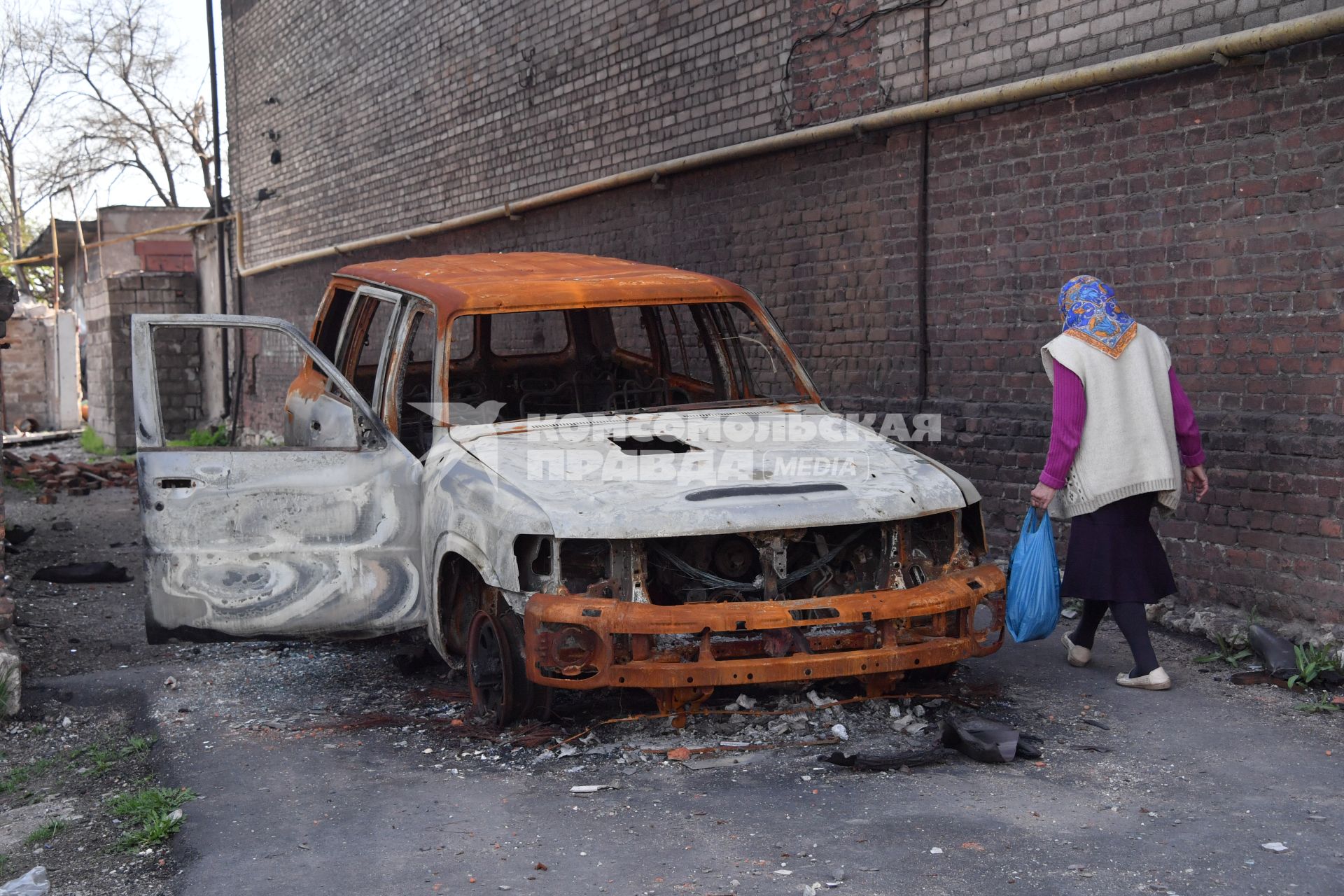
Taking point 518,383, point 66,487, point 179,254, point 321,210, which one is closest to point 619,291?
point 518,383

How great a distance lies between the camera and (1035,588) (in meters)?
5.20

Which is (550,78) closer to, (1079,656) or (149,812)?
(1079,656)

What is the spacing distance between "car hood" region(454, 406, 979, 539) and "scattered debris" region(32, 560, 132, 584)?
4.62 meters

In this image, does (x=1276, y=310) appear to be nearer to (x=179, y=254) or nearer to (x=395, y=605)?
(x=395, y=605)

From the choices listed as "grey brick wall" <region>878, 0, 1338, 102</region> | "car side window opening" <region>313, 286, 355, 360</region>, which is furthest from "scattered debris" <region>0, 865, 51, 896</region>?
"grey brick wall" <region>878, 0, 1338, 102</region>

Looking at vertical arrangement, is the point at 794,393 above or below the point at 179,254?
below

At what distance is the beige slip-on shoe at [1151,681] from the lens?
5.38 m

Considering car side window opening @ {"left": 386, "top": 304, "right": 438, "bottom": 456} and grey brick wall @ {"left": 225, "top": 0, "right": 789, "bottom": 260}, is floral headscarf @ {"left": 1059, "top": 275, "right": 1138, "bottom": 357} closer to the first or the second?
car side window opening @ {"left": 386, "top": 304, "right": 438, "bottom": 456}

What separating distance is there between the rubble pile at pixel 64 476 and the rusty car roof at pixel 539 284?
8.88 metres

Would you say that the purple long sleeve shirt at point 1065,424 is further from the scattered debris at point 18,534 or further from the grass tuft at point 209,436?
the grass tuft at point 209,436

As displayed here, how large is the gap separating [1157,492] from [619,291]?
2.44 m

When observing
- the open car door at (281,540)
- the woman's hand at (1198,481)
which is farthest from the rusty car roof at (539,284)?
the woman's hand at (1198,481)

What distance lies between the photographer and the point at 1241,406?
6.20 metres

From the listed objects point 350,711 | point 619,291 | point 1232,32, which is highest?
point 1232,32
